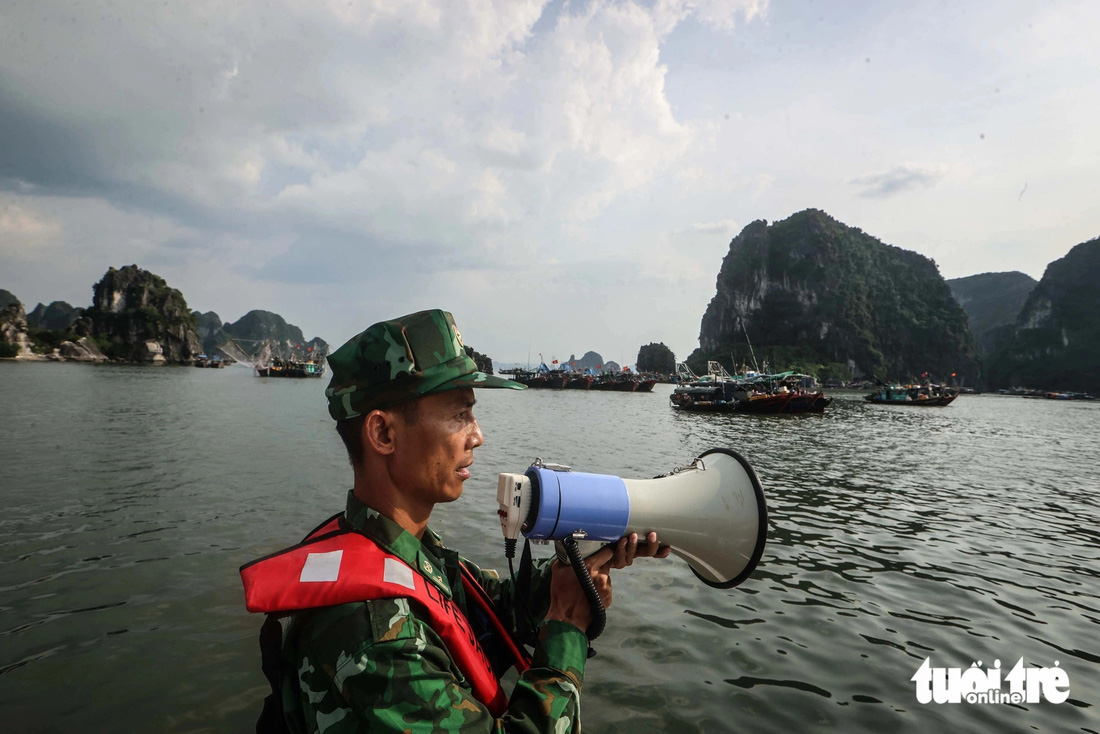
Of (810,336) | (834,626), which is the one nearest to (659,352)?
(810,336)

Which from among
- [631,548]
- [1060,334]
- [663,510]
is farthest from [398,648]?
[1060,334]

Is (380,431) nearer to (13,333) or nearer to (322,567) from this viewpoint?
(322,567)

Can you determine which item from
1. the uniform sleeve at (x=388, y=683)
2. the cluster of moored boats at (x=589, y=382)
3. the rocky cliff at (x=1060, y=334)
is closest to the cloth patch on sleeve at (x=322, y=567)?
the uniform sleeve at (x=388, y=683)

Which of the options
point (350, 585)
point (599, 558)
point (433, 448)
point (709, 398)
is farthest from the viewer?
point (709, 398)

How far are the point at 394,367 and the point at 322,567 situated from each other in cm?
64

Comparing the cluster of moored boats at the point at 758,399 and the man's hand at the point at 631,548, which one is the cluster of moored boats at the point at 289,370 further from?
the man's hand at the point at 631,548

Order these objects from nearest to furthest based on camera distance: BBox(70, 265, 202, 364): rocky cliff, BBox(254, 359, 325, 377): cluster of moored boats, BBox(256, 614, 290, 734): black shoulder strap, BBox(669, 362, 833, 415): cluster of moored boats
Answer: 1. BBox(256, 614, 290, 734): black shoulder strap
2. BBox(669, 362, 833, 415): cluster of moored boats
3. BBox(254, 359, 325, 377): cluster of moored boats
4. BBox(70, 265, 202, 364): rocky cliff

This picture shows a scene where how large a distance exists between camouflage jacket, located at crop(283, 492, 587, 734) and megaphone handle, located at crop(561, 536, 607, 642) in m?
0.13

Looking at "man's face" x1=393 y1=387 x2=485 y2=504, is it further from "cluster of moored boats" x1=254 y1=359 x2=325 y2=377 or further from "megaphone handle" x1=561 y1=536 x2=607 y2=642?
"cluster of moored boats" x1=254 y1=359 x2=325 y2=377

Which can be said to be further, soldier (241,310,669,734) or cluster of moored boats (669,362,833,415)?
cluster of moored boats (669,362,833,415)

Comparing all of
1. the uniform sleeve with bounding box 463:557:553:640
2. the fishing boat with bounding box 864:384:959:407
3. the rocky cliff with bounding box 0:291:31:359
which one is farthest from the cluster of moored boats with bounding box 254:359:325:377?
the uniform sleeve with bounding box 463:557:553:640

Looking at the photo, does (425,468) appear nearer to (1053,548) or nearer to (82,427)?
(1053,548)

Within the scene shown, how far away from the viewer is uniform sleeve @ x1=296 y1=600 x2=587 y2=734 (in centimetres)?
137

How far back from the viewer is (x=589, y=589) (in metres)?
1.99
